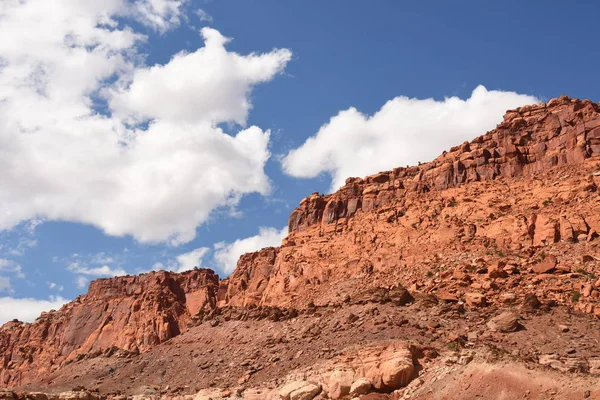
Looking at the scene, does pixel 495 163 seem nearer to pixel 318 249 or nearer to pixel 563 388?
pixel 318 249

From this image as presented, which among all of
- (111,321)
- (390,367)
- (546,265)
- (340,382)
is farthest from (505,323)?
(111,321)

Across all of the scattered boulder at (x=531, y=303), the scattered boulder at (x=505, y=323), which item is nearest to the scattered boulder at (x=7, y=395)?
the scattered boulder at (x=505, y=323)

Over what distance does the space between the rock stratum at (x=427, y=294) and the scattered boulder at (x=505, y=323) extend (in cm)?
8

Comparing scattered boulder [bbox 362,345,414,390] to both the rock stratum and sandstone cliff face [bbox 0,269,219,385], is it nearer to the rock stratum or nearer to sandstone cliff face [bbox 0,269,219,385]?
the rock stratum

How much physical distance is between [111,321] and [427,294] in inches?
2006

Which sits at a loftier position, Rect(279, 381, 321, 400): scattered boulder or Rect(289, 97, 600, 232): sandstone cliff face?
Rect(289, 97, 600, 232): sandstone cliff face

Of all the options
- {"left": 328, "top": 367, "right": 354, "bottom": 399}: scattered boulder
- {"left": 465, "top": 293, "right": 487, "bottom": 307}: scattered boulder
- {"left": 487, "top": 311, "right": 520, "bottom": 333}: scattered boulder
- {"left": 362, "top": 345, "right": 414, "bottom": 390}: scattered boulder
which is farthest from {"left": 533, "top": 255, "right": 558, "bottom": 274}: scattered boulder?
{"left": 328, "top": 367, "right": 354, "bottom": 399}: scattered boulder

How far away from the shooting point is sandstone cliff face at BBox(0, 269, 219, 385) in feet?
259

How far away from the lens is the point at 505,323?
120 ft

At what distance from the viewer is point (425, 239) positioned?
50.8 metres

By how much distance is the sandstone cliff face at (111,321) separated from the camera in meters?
79.0

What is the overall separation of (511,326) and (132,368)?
31138mm

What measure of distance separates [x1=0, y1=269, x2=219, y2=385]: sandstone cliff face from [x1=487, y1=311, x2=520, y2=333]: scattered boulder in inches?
1858

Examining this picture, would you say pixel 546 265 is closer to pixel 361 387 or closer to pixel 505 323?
pixel 505 323
